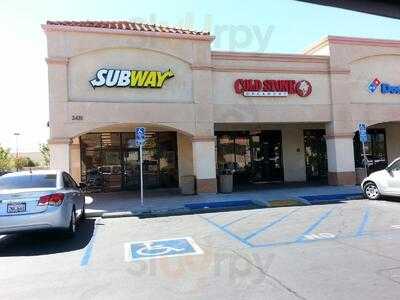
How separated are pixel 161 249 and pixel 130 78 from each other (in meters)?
10.3

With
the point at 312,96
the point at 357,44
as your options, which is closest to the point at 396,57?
the point at 357,44

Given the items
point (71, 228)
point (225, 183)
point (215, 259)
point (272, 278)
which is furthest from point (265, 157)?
point (272, 278)

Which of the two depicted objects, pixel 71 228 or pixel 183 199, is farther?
pixel 183 199

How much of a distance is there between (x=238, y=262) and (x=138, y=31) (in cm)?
1272

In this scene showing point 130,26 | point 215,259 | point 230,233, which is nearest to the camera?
point 215,259

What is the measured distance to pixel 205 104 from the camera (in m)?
18.6

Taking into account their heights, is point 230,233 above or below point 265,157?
below

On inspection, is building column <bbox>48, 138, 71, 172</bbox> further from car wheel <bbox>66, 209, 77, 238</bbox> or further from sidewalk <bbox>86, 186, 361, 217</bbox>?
car wheel <bbox>66, 209, 77, 238</bbox>

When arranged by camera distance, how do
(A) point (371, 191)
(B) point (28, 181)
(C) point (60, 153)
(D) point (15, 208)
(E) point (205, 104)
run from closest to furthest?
(D) point (15, 208) < (B) point (28, 181) < (A) point (371, 191) < (C) point (60, 153) < (E) point (205, 104)

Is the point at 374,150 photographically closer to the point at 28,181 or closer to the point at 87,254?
the point at 28,181

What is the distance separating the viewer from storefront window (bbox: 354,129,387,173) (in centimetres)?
2511

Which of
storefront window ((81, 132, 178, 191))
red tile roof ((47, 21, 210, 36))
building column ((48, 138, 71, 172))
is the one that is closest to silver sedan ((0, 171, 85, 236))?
building column ((48, 138, 71, 172))

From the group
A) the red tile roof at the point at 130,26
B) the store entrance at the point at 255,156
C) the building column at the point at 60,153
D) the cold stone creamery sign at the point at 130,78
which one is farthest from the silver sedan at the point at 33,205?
the store entrance at the point at 255,156

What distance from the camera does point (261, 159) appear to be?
80.8 ft
